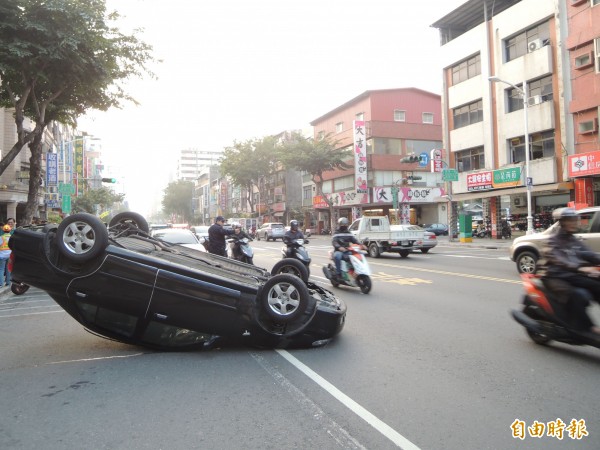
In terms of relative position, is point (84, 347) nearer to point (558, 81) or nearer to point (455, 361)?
point (455, 361)

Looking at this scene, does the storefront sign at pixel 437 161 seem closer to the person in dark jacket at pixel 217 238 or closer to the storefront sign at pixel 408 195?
the storefront sign at pixel 408 195

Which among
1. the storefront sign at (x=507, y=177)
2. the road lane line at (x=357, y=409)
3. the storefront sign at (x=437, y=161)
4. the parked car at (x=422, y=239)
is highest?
the storefront sign at (x=437, y=161)

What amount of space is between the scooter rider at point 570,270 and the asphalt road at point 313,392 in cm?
58

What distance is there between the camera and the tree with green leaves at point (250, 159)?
52.8 m

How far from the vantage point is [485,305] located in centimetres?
763

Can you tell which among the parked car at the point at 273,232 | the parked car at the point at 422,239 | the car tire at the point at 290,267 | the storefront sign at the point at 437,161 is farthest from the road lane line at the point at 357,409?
the parked car at the point at 273,232

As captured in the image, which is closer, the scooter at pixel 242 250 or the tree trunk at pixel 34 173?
the scooter at pixel 242 250

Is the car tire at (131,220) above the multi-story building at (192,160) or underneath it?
underneath

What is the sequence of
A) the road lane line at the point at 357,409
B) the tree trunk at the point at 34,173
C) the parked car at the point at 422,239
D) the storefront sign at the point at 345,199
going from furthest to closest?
the storefront sign at the point at 345,199 → the parked car at the point at 422,239 → the tree trunk at the point at 34,173 → the road lane line at the point at 357,409

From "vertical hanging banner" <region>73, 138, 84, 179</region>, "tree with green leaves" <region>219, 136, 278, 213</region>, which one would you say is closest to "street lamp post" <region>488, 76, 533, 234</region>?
"tree with green leaves" <region>219, 136, 278, 213</region>

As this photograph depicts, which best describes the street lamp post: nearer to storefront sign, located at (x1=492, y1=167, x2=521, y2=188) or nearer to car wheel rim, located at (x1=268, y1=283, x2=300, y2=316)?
storefront sign, located at (x1=492, y1=167, x2=521, y2=188)

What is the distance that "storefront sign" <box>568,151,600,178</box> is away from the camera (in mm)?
20844

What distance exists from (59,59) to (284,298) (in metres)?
10.5

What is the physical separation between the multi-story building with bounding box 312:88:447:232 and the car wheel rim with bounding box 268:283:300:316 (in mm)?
35365
